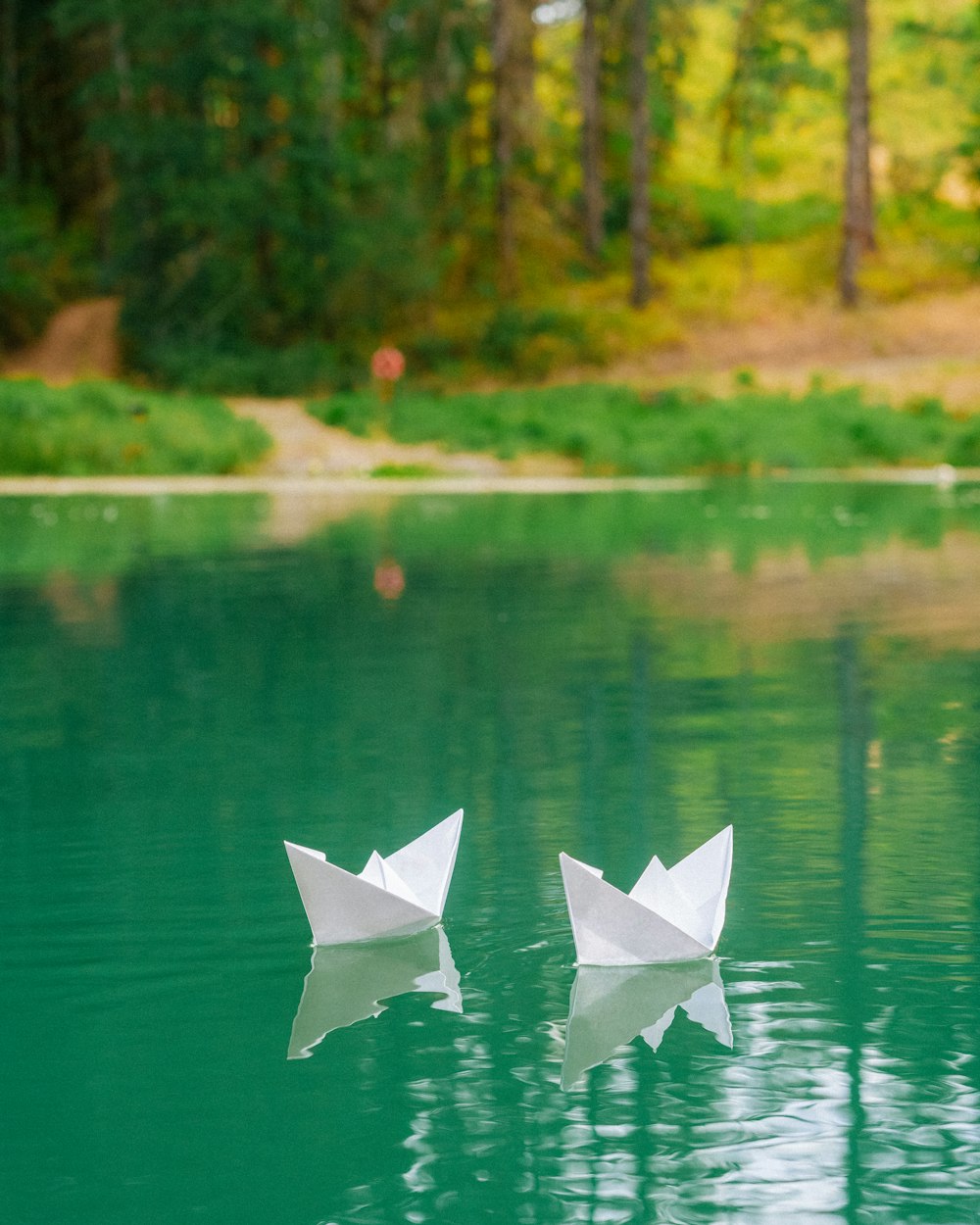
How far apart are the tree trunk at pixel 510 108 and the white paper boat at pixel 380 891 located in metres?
42.2

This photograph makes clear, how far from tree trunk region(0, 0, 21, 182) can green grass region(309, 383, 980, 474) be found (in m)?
21.2

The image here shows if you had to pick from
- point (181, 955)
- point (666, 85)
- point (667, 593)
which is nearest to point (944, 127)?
point (666, 85)

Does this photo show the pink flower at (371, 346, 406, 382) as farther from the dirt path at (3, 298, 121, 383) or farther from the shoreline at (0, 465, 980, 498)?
the dirt path at (3, 298, 121, 383)

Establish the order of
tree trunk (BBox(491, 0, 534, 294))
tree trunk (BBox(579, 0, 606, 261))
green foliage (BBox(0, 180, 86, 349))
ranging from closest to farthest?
tree trunk (BBox(491, 0, 534, 294)), green foliage (BBox(0, 180, 86, 349)), tree trunk (BBox(579, 0, 606, 261))

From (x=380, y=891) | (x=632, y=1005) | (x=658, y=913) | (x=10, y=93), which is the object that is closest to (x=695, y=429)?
(x=10, y=93)

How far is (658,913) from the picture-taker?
560 centimetres

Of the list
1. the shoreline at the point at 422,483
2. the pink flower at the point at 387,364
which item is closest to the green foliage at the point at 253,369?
the pink flower at the point at 387,364

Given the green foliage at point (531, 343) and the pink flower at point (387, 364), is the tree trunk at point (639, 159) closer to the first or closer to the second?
the green foliage at point (531, 343)

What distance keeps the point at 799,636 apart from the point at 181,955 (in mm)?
7920

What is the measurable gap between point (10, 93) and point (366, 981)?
5463 centimetres

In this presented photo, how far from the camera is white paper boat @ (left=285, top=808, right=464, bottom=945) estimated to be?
18.8 feet

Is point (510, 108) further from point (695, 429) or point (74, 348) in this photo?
point (695, 429)

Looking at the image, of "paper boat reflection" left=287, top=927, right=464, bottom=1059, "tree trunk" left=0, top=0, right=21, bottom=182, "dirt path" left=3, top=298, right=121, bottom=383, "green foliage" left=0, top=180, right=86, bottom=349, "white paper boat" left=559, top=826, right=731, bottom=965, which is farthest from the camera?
"tree trunk" left=0, top=0, right=21, bottom=182

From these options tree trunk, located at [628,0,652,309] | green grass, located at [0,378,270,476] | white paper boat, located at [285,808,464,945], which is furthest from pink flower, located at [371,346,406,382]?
white paper boat, located at [285,808,464,945]
